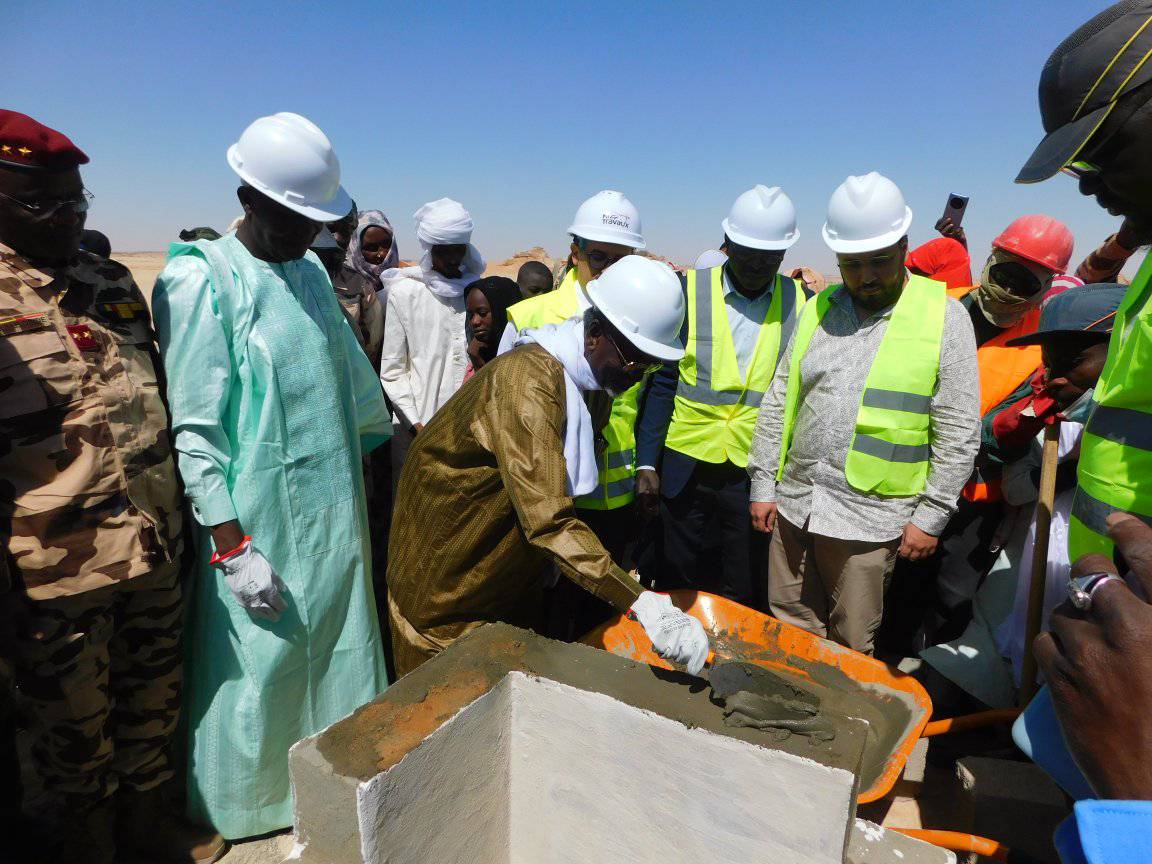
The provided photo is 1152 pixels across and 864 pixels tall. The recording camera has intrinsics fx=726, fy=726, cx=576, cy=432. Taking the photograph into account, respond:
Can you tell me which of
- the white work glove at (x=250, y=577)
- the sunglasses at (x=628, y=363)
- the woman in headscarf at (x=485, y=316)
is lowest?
the white work glove at (x=250, y=577)

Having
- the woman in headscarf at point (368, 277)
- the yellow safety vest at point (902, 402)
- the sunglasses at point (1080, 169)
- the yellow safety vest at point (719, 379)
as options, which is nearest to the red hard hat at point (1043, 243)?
the yellow safety vest at point (902, 402)

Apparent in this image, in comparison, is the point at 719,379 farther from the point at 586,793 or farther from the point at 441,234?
the point at 586,793

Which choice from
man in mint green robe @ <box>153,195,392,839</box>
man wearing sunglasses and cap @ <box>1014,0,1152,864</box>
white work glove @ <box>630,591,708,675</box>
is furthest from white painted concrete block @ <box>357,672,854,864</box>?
man in mint green robe @ <box>153,195,392,839</box>

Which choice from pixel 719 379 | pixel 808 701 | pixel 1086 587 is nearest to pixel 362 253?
pixel 719 379

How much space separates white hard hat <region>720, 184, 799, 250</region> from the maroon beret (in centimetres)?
263

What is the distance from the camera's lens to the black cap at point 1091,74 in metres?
1.25

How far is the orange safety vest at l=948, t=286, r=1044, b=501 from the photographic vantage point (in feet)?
10.4

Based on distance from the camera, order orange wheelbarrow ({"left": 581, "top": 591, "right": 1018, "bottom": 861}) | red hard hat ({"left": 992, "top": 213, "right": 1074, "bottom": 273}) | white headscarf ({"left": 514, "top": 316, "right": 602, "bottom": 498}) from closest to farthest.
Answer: white headscarf ({"left": 514, "top": 316, "right": 602, "bottom": 498}), orange wheelbarrow ({"left": 581, "top": 591, "right": 1018, "bottom": 861}), red hard hat ({"left": 992, "top": 213, "right": 1074, "bottom": 273})

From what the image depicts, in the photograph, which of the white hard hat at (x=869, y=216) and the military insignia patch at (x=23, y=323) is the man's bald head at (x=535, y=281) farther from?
the military insignia patch at (x=23, y=323)

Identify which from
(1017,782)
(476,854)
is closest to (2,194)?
(476,854)

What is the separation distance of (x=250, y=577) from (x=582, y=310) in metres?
1.90

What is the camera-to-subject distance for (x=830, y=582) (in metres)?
3.07

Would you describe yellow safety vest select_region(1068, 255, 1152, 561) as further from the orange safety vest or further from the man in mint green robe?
the man in mint green robe

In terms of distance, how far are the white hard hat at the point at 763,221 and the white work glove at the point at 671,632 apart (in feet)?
7.18
